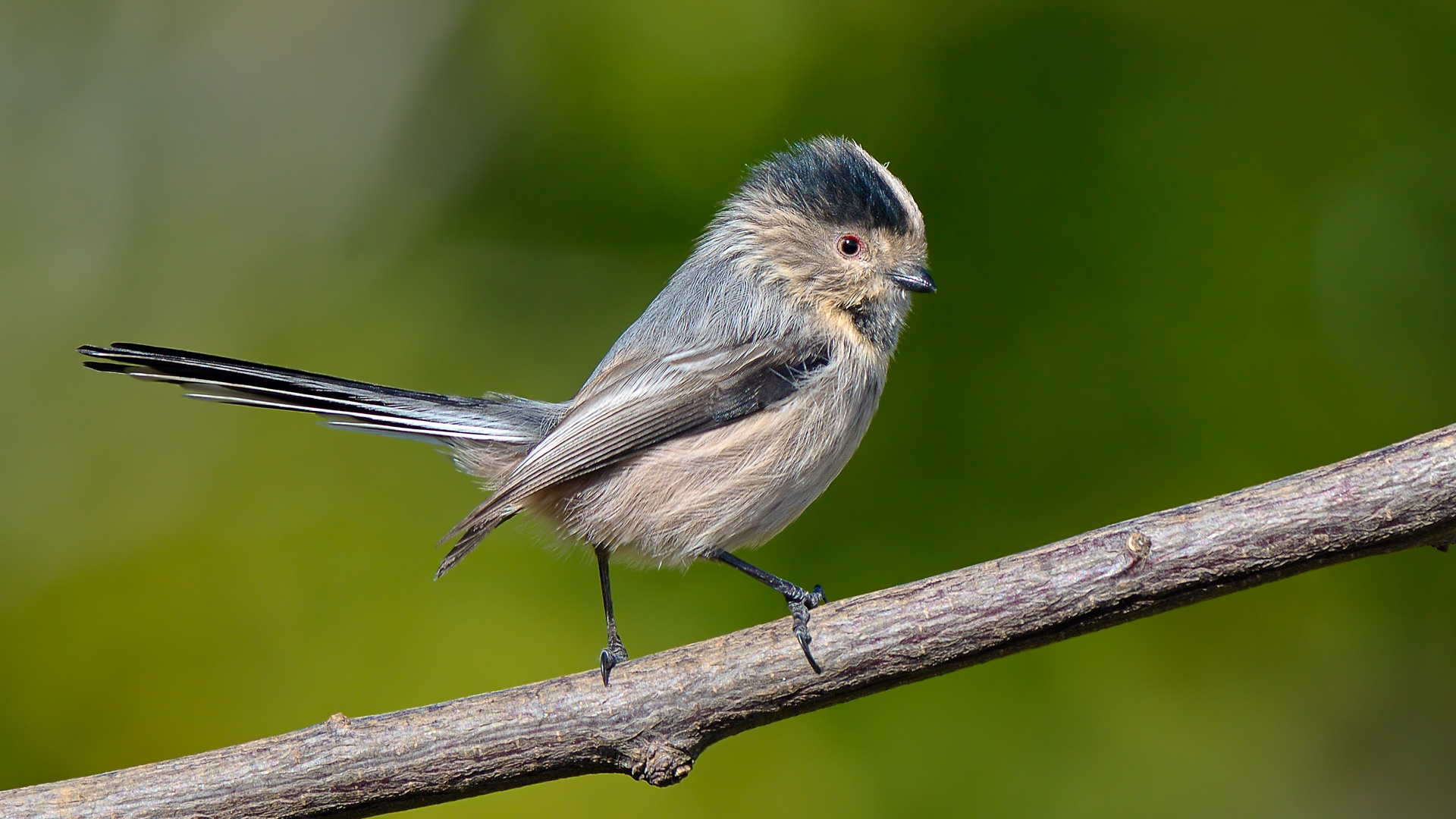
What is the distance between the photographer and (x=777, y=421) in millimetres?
2383

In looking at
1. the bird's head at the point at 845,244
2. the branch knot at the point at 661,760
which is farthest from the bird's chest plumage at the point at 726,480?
the branch knot at the point at 661,760

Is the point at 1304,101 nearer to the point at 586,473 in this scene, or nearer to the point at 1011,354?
the point at 1011,354

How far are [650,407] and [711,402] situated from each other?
147mm

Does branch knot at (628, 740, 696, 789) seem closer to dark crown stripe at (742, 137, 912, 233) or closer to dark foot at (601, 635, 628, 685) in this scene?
dark foot at (601, 635, 628, 685)

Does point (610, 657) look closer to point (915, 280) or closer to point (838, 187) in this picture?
point (915, 280)

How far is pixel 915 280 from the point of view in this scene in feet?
8.60

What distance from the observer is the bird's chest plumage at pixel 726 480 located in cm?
239

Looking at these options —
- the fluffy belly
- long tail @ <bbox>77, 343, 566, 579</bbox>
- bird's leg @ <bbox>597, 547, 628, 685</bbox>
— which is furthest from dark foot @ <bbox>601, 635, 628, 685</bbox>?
long tail @ <bbox>77, 343, 566, 579</bbox>

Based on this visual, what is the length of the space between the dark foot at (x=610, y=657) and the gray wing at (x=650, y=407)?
1.29 feet

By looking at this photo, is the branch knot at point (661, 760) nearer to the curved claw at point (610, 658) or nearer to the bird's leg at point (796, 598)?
the curved claw at point (610, 658)

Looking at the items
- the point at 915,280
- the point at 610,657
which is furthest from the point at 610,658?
the point at 915,280

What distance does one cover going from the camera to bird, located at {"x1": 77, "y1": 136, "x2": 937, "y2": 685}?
7.64 feet

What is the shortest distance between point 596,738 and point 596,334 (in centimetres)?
202

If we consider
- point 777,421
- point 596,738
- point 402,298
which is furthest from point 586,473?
point 402,298
